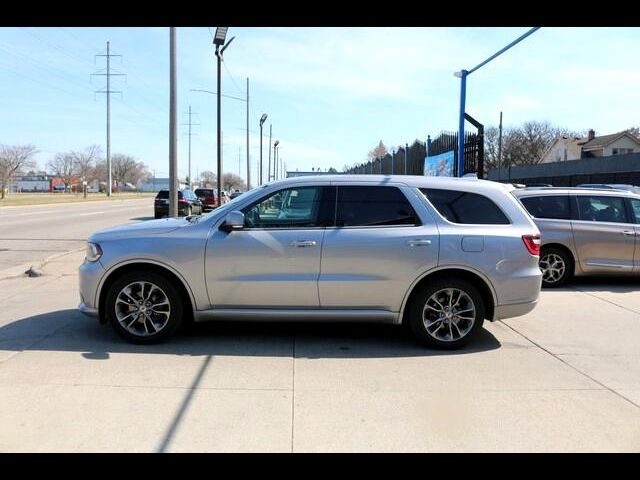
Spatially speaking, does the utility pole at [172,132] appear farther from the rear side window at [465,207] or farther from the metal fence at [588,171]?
the metal fence at [588,171]

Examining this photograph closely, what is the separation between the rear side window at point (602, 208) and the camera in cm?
946

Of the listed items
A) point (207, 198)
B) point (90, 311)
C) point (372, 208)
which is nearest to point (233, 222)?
point (372, 208)

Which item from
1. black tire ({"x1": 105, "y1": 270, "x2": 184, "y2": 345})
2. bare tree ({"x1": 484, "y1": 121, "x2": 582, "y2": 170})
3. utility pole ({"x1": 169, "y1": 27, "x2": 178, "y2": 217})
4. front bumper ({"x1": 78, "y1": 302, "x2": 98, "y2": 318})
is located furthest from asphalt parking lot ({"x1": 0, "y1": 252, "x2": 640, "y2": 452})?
bare tree ({"x1": 484, "y1": 121, "x2": 582, "y2": 170})

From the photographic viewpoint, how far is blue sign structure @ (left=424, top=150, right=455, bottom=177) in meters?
19.0

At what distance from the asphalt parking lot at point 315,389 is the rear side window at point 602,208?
3046mm

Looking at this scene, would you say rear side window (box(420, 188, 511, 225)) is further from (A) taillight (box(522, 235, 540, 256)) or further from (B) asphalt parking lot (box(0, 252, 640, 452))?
(B) asphalt parking lot (box(0, 252, 640, 452))

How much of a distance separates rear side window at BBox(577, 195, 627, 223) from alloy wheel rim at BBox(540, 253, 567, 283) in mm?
902

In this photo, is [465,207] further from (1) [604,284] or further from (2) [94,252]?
(1) [604,284]

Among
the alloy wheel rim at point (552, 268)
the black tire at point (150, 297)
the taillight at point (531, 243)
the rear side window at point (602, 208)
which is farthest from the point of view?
the rear side window at point (602, 208)

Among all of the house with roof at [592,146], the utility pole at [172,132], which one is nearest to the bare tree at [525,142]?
the house with roof at [592,146]

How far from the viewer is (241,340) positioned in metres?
5.88
